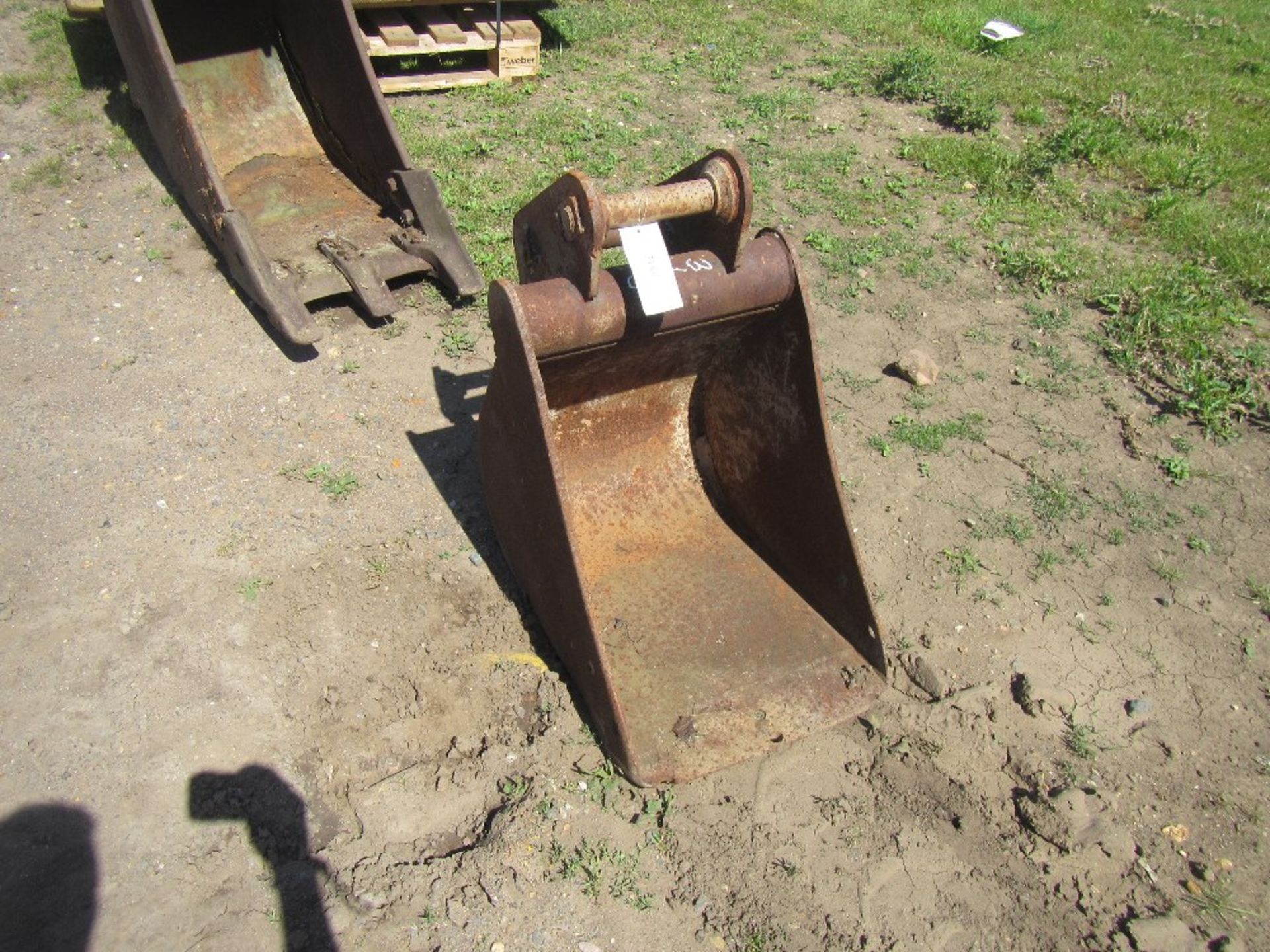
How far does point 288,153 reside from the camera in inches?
188

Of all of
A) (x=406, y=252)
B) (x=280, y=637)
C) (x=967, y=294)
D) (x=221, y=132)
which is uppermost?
(x=221, y=132)

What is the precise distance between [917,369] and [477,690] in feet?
8.35

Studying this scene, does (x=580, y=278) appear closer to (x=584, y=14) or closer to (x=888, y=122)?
(x=888, y=122)

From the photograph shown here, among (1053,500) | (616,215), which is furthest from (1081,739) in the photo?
(616,215)

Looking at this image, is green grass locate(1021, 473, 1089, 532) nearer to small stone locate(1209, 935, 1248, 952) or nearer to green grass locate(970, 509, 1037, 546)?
green grass locate(970, 509, 1037, 546)

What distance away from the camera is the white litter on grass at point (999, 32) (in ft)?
25.2

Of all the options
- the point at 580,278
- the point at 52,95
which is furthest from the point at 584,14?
the point at 580,278

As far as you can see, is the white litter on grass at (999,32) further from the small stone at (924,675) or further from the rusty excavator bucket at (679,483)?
the small stone at (924,675)

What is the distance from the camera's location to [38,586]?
9.50 feet

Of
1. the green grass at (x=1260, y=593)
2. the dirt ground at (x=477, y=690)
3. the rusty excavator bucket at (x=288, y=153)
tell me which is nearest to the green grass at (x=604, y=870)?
the dirt ground at (x=477, y=690)

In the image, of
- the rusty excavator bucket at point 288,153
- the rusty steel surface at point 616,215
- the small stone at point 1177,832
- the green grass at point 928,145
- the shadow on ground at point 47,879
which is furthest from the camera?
the green grass at point 928,145

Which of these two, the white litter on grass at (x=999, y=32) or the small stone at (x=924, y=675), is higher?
the white litter on grass at (x=999, y=32)

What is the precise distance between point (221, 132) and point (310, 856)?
12.8 feet

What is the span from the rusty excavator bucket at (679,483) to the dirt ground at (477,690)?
0.20 m
